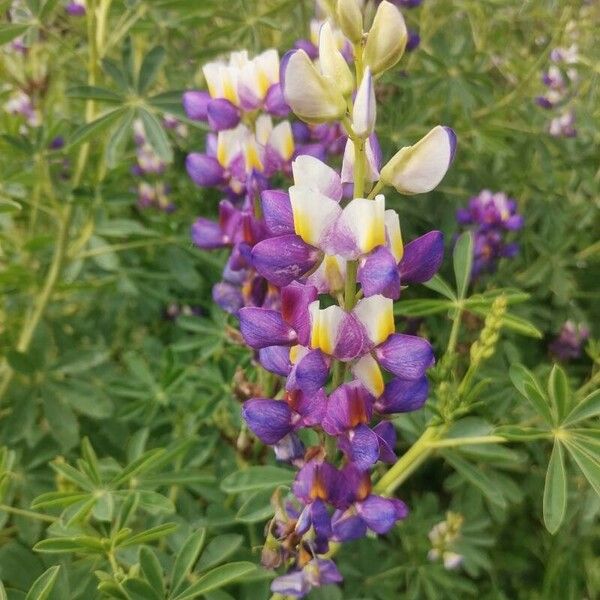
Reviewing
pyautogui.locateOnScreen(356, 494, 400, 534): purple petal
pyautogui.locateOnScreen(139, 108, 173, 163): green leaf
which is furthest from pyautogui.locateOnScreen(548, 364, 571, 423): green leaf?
pyautogui.locateOnScreen(139, 108, 173, 163): green leaf

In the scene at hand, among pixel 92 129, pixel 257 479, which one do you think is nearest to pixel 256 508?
pixel 257 479

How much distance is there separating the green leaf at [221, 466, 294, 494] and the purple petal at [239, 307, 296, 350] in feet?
1.17

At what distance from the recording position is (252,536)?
5.00ft

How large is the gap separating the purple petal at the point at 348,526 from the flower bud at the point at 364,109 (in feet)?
1.78

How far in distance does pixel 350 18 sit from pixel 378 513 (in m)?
0.64

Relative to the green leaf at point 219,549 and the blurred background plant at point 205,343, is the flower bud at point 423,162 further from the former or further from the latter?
the green leaf at point 219,549

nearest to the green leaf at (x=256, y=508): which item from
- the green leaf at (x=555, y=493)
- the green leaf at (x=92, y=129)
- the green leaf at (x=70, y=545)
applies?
the green leaf at (x=70, y=545)

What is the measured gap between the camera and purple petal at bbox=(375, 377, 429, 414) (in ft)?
3.24

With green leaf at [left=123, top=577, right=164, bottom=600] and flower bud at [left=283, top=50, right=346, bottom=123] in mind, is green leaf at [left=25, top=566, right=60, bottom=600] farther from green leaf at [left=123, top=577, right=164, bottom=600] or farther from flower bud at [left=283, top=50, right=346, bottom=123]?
flower bud at [left=283, top=50, right=346, bottom=123]

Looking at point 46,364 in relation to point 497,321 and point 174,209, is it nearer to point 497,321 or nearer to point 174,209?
point 174,209

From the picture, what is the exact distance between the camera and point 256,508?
1.28 m

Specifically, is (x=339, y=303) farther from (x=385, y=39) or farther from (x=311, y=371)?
(x=385, y=39)

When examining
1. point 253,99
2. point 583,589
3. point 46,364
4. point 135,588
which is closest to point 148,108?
point 253,99

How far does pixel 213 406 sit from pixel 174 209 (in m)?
A: 1.05
